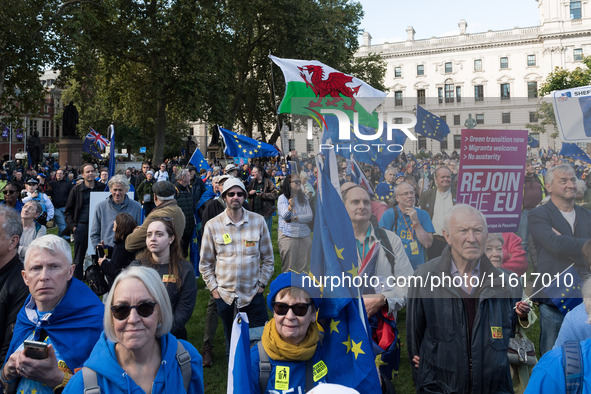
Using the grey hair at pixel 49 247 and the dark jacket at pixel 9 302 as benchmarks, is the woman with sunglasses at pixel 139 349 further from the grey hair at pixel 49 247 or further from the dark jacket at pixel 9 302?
the dark jacket at pixel 9 302

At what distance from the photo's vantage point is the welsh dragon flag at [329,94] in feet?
8.83

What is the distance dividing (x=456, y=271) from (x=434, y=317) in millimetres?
358

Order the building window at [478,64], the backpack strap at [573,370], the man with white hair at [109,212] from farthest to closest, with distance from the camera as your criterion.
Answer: the building window at [478,64]
the man with white hair at [109,212]
the backpack strap at [573,370]

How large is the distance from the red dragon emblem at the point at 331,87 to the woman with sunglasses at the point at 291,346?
93 cm

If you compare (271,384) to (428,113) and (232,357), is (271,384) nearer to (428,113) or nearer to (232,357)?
(232,357)

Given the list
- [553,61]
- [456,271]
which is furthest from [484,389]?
[553,61]

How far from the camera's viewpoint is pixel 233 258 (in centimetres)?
471

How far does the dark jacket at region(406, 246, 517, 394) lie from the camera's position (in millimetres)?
2709

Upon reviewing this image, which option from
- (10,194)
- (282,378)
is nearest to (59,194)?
(10,194)

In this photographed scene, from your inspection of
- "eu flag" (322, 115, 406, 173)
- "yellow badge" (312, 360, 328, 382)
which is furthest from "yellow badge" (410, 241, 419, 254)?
"yellow badge" (312, 360, 328, 382)

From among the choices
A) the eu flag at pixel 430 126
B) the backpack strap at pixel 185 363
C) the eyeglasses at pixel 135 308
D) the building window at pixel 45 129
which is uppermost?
the building window at pixel 45 129

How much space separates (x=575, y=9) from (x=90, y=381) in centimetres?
6447

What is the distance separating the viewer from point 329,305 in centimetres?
261

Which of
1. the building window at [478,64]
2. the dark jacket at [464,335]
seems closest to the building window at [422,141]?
the dark jacket at [464,335]
